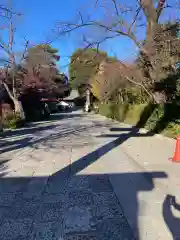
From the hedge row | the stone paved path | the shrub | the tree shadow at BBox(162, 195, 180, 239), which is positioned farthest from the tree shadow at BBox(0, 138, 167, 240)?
the shrub

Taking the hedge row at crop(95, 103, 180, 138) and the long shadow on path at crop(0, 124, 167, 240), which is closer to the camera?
the long shadow on path at crop(0, 124, 167, 240)

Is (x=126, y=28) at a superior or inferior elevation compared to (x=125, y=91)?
superior

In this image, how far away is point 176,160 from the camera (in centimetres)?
834

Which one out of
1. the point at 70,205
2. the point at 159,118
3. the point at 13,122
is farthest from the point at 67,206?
the point at 13,122

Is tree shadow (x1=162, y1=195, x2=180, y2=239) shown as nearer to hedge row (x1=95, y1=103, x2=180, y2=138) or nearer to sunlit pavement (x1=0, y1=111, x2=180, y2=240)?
sunlit pavement (x1=0, y1=111, x2=180, y2=240)

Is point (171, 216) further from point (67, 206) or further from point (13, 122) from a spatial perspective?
point (13, 122)

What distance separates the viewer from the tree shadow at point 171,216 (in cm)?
406

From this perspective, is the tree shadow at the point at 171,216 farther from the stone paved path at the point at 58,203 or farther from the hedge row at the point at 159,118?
the hedge row at the point at 159,118

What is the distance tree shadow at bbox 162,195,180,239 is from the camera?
4.06 meters

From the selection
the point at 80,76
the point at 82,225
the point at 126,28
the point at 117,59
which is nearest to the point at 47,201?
the point at 82,225

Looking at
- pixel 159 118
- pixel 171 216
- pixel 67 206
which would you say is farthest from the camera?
pixel 159 118

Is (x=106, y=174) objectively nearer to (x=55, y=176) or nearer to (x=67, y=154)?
(x=55, y=176)

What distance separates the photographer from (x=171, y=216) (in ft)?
14.9

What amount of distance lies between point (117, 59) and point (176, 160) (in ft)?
57.6
